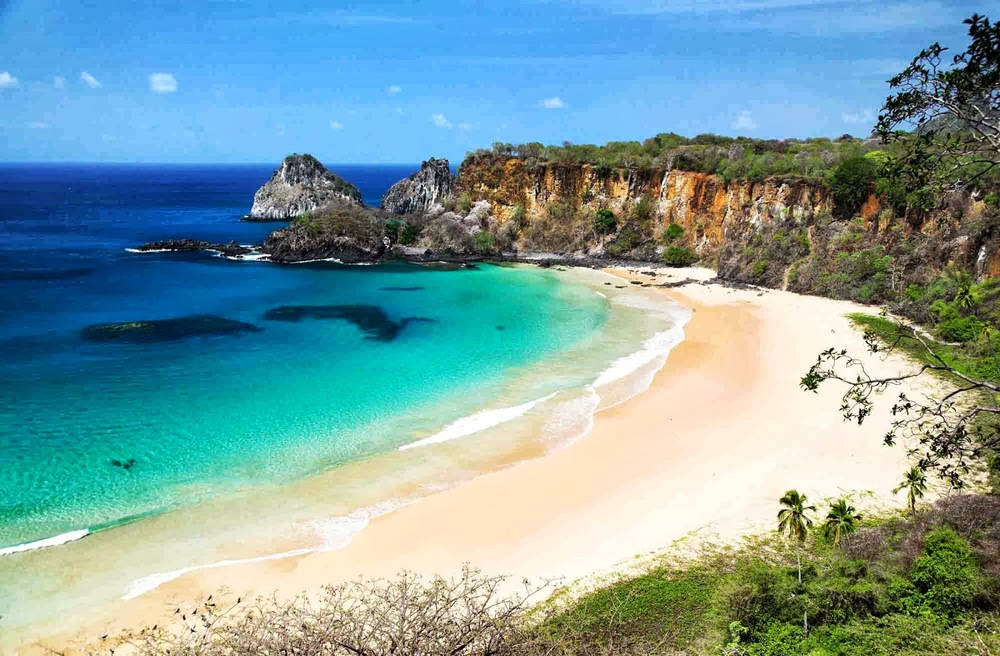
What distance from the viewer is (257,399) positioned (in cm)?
2489

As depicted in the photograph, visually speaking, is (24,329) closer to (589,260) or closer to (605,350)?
(605,350)

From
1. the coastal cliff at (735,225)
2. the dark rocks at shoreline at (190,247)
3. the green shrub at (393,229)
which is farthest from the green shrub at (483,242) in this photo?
the dark rocks at shoreline at (190,247)

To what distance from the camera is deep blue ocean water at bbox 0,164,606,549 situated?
19.0m

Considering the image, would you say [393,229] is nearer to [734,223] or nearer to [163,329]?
[163,329]

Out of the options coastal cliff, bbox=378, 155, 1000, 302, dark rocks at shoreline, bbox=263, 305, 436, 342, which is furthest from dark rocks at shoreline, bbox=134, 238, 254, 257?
dark rocks at shoreline, bbox=263, 305, 436, 342

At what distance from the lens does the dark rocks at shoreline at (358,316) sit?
35.8 meters

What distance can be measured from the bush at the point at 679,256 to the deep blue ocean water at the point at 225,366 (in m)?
10.5

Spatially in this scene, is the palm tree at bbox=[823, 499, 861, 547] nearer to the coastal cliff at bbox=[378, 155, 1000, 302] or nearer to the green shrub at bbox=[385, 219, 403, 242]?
the coastal cliff at bbox=[378, 155, 1000, 302]

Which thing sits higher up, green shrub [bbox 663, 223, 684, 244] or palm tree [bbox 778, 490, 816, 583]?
green shrub [bbox 663, 223, 684, 244]

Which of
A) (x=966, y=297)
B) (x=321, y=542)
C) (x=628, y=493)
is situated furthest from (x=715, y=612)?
(x=321, y=542)

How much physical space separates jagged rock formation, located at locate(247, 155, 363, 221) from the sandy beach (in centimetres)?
7706

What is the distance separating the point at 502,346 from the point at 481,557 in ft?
60.4

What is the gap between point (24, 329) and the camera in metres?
34.5

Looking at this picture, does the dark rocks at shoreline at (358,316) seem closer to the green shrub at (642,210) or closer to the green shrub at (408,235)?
the green shrub at (408,235)
